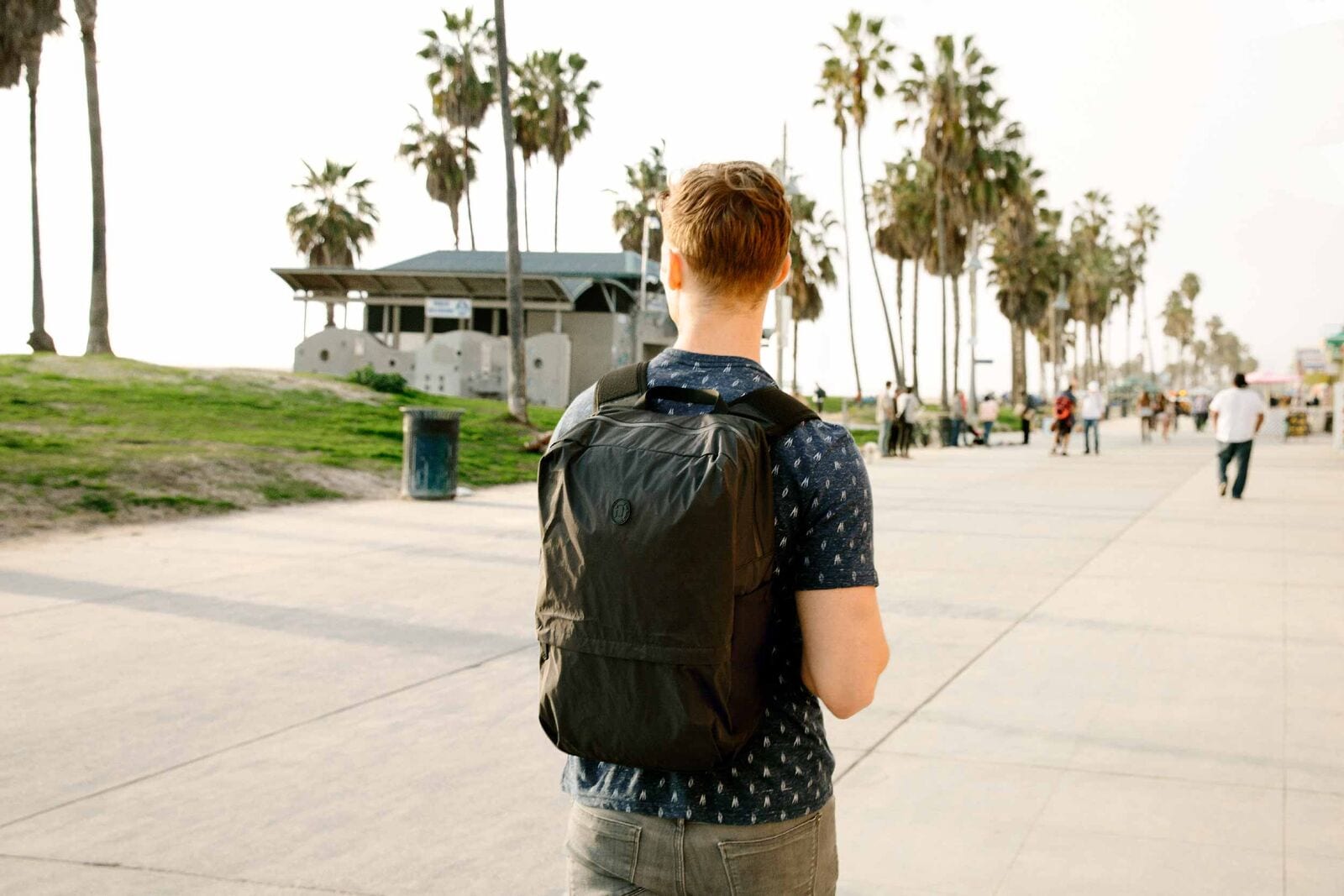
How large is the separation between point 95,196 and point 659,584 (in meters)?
30.6

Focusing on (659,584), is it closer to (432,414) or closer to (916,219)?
(432,414)

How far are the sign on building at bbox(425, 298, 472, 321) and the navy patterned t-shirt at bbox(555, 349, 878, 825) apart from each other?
4245cm

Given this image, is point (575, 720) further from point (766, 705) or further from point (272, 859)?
point (272, 859)

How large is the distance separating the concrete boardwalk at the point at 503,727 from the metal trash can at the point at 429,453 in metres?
4.42

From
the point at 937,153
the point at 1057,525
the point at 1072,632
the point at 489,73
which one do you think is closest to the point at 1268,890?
the point at 1072,632

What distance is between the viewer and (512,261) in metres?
25.1

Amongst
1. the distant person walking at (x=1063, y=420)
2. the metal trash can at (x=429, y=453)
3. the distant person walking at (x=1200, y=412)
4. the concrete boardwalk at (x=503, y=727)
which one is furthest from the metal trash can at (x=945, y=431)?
the concrete boardwalk at (x=503, y=727)

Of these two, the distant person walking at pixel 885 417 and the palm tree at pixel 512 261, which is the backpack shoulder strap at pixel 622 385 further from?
the distant person walking at pixel 885 417

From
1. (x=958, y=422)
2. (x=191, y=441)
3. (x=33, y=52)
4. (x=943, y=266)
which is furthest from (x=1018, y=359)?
(x=191, y=441)

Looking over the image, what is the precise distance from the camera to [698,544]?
1.69m

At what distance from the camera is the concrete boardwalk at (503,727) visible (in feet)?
13.5

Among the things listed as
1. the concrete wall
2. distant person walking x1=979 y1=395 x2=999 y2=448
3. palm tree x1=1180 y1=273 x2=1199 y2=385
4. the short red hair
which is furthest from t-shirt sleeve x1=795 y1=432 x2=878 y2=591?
palm tree x1=1180 y1=273 x2=1199 y2=385

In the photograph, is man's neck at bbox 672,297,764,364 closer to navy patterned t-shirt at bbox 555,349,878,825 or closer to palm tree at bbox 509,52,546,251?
navy patterned t-shirt at bbox 555,349,878,825

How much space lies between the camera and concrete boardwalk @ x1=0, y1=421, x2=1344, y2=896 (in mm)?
4125
